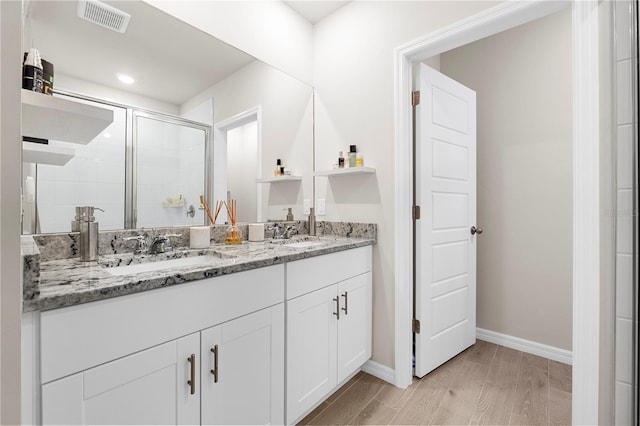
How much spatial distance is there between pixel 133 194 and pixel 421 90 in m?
1.75

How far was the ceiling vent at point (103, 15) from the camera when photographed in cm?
131

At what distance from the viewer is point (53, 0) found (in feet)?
4.09

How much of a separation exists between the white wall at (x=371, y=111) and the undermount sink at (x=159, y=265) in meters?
1.02

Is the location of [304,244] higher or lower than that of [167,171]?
lower

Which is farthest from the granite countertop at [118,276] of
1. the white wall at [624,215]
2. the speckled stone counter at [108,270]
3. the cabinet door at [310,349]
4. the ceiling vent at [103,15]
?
the white wall at [624,215]

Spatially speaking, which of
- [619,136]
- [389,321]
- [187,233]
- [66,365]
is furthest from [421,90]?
[66,365]

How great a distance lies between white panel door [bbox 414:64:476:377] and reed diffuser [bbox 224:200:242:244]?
1.13 meters

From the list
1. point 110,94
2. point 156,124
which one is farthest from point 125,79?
point 156,124

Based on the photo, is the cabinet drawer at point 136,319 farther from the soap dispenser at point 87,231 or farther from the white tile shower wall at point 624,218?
the white tile shower wall at point 624,218

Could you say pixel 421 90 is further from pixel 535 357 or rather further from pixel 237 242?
pixel 535 357

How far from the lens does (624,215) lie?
1.12m

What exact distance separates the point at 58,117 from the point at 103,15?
0.75m

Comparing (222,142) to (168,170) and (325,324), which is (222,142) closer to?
(168,170)

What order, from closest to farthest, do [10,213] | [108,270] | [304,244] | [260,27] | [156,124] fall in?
[10,213] < [108,270] < [156,124] < [304,244] < [260,27]
